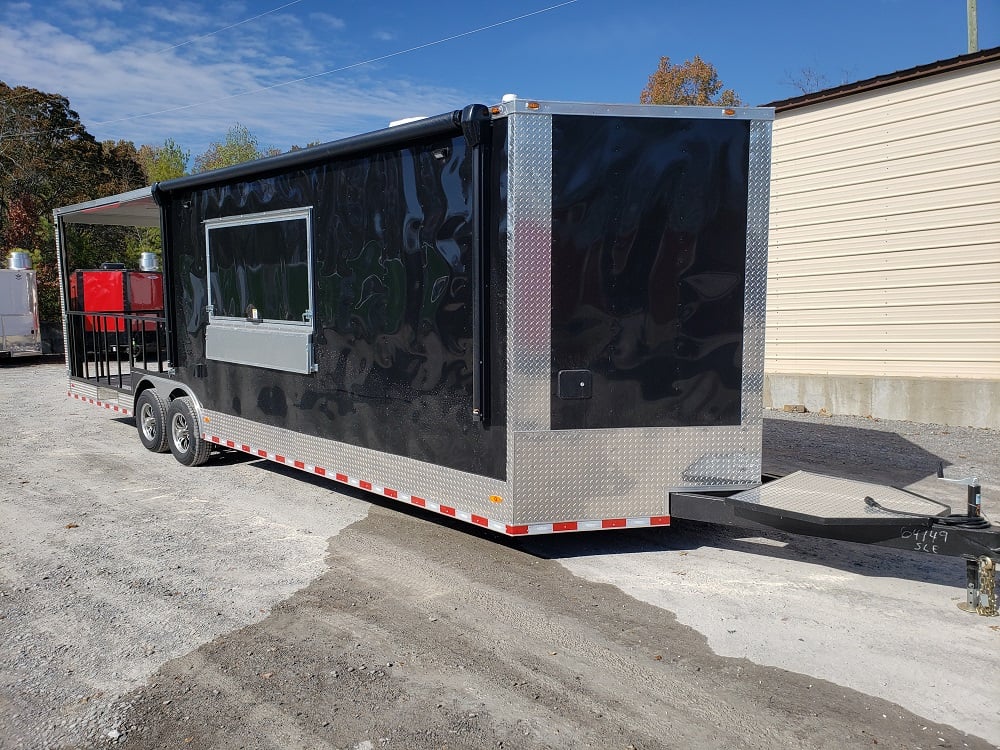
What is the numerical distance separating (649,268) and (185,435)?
219 inches

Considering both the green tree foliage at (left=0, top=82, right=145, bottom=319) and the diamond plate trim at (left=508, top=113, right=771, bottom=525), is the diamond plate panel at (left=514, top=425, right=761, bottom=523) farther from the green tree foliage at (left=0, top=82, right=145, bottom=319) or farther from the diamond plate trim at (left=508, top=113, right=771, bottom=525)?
the green tree foliage at (left=0, top=82, right=145, bottom=319)

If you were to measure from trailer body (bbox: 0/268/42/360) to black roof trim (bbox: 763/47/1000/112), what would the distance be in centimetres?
1759

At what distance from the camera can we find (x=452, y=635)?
4.21 meters

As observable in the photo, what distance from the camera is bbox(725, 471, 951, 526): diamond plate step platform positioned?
4.30 metres

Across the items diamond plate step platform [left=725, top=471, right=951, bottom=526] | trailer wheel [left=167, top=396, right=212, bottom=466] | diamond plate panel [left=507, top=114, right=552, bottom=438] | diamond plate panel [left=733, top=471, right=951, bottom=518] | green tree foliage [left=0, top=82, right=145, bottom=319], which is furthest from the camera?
green tree foliage [left=0, top=82, right=145, bottom=319]

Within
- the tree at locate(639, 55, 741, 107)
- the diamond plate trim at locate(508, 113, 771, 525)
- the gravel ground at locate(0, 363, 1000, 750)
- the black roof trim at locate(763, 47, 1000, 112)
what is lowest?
the gravel ground at locate(0, 363, 1000, 750)

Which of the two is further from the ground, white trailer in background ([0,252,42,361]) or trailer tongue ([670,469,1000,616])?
white trailer in background ([0,252,42,361])

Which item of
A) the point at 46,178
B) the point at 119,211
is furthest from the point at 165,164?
the point at 119,211

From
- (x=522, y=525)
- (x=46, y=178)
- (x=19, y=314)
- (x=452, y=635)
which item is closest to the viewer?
(x=452, y=635)

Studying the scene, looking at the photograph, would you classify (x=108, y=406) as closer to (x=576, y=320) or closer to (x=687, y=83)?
(x=576, y=320)

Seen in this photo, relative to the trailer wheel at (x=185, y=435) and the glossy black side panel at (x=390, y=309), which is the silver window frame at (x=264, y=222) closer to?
the glossy black side panel at (x=390, y=309)

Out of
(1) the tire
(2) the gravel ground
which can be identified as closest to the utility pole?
(2) the gravel ground

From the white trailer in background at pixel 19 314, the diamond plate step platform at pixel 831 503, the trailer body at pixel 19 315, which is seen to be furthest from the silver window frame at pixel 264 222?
the trailer body at pixel 19 315

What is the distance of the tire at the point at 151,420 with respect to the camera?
865 cm
